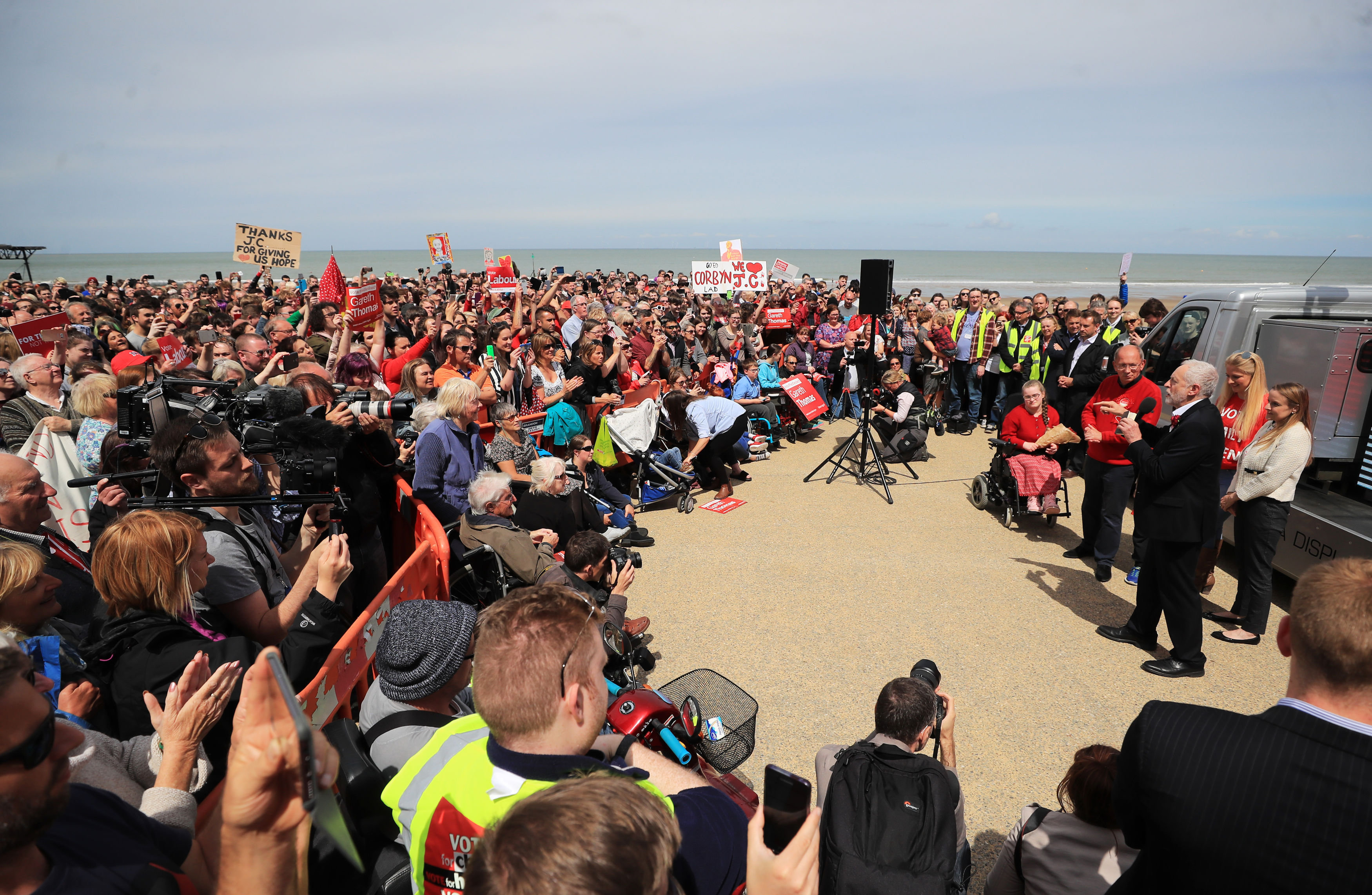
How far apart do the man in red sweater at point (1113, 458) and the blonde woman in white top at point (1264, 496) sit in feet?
2.64

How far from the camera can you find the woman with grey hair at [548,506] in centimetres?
522

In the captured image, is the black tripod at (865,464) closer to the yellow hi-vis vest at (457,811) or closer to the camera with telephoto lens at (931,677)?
the camera with telephoto lens at (931,677)

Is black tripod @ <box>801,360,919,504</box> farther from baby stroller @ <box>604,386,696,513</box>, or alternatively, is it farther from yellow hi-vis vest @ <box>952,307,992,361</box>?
yellow hi-vis vest @ <box>952,307,992,361</box>

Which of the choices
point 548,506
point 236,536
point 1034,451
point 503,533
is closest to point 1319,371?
point 1034,451

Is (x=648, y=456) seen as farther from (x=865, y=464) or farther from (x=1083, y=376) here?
(x=1083, y=376)

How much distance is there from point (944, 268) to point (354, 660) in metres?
104

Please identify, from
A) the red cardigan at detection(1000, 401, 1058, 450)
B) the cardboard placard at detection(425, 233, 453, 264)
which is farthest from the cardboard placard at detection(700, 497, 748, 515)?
the cardboard placard at detection(425, 233, 453, 264)

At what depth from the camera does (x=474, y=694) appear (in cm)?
156

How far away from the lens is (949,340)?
1204cm

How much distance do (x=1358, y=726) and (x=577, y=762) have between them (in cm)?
170

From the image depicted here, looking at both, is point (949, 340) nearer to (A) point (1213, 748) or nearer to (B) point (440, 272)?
(A) point (1213, 748)

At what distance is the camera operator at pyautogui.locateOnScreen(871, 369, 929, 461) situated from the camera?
9.39 metres

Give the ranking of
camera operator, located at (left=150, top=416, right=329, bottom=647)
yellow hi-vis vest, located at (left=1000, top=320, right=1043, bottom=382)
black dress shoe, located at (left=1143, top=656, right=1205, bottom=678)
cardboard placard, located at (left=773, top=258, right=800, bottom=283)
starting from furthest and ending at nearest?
cardboard placard, located at (left=773, top=258, right=800, bottom=283), yellow hi-vis vest, located at (left=1000, top=320, right=1043, bottom=382), black dress shoe, located at (left=1143, top=656, right=1205, bottom=678), camera operator, located at (left=150, top=416, right=329, bottom=647)

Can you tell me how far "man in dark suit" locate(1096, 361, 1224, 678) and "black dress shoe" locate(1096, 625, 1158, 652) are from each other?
0.20 meters
